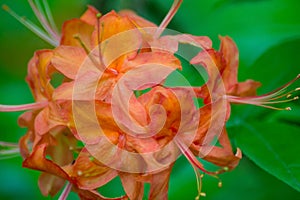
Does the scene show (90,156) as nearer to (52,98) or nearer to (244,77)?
(52,98)

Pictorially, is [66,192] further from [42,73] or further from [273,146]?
[273,146]

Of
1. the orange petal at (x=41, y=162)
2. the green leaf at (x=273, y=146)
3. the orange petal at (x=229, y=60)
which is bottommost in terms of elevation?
the green leaf at (x=273, y=146)

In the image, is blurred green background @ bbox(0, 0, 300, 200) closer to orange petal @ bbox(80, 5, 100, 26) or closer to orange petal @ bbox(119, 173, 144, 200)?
orange petal @ bbox(119, 173, 144, 200)

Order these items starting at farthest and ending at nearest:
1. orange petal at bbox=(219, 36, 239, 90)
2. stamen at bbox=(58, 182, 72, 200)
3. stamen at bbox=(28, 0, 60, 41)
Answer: stamen at bbox=(28, 0, 60, 41)
orange petal at bbox=(219, 36, 239, 90)
stamen at bbox=(58, 182, 72, 200)

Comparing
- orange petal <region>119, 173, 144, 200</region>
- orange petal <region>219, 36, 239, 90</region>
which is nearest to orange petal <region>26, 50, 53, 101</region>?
orange petal <region>119, 173, 144, 200</region>

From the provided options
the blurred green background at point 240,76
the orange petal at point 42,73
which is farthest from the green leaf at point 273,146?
the orange petal at point 42,73

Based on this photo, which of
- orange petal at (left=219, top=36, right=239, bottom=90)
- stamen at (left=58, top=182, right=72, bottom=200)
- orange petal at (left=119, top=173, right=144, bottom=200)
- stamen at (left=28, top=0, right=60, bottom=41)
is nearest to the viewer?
orange petal at (left=119, top=173, right=144, bottom=200)

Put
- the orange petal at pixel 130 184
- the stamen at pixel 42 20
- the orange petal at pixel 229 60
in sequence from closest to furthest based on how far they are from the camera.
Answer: the orange petal at pixel 130 184 < the orange petal at pixel 229 60 < the stamen at pixel 42 20

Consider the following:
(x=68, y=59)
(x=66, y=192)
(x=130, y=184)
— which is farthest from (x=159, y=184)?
(x=68, y=59)

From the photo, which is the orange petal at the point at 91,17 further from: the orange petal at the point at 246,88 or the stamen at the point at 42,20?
the orange petal at the point at 246,88
